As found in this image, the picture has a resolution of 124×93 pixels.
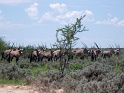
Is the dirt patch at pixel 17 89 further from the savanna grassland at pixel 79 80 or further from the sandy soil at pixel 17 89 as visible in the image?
the savanna grassland at pixel 79 80

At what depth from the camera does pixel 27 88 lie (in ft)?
48.1

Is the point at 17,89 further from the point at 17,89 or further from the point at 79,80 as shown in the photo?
the point at 79,80

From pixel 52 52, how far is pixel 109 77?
32988 millimetres

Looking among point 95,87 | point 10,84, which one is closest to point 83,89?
point 95,87

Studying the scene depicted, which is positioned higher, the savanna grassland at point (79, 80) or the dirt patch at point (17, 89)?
the savanna grassland at point (79, 80)

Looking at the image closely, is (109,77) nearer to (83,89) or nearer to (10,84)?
(83,89)

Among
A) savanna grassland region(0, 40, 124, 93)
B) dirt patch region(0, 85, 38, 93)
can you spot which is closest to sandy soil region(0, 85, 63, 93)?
dirt patch region(0, 85, 38, 93)

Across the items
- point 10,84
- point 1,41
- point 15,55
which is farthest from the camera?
point 1,41

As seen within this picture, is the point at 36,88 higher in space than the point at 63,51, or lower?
lower

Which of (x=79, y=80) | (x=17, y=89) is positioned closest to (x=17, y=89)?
(x=17, y=89)

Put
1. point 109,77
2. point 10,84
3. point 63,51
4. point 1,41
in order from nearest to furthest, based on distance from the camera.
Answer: point 109,77
point 10,84
point 63,51
point 1,41

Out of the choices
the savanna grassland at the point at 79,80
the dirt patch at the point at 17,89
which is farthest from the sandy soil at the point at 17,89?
the savanna grassland at the point at 79,80

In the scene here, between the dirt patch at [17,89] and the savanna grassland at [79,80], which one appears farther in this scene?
the dirt patch at [17,89]

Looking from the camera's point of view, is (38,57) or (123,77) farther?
(38,57)
